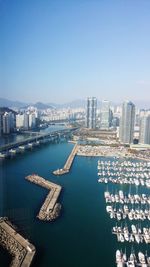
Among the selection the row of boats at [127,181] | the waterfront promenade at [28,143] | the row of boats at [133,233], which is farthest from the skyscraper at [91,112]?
the row of boats at [133,233]

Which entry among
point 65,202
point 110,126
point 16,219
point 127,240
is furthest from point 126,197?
point 110,126

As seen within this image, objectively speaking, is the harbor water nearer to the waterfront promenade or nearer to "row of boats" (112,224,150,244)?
"row of boats" (112,224,150,244)

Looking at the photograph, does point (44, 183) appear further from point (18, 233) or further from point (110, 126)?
point (110, 126)

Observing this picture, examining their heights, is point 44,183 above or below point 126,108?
below

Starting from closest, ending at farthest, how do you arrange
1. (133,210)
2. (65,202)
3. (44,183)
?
(133,210) → (65,202) → (44,183)

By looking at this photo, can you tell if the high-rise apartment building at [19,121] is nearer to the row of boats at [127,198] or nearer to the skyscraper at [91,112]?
the skyscraper at [91,112]

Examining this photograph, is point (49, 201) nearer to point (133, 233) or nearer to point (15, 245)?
point (15, 245)
